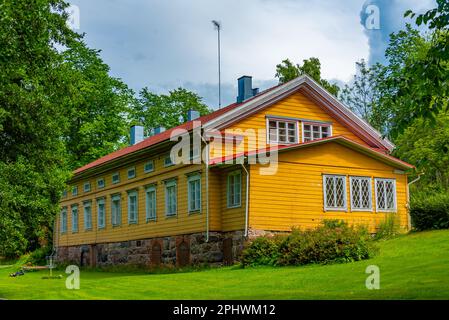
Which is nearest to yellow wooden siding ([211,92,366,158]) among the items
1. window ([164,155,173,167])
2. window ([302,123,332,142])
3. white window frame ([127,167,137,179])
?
window ([302,123,332,142])

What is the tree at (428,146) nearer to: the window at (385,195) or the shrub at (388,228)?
the window at (385,195)

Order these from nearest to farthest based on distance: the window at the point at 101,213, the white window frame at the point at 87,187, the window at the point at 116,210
Answer: the window at the point at 116,210 < the window at the point at 101,213 < the white window frame at the point at 87,187

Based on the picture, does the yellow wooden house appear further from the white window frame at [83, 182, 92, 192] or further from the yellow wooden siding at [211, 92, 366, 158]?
the white window frame at [83, 182, 92, 192]

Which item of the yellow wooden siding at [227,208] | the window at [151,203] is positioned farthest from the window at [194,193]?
the window at [151,203]

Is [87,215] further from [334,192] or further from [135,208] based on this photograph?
[334,192]

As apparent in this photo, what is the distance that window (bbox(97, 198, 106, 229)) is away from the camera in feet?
129

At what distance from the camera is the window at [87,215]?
136 feet

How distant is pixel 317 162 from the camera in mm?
28484

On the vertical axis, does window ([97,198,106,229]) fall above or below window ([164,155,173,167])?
below

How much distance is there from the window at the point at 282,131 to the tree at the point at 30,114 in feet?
33.6

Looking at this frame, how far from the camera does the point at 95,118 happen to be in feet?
169

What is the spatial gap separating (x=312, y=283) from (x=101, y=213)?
Result: 80.2ft

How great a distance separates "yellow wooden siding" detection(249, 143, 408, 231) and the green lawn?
3.72 meters
